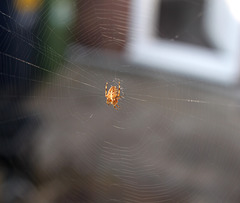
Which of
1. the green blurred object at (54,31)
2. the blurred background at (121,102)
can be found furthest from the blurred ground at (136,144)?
the green blurred object at (54,31)

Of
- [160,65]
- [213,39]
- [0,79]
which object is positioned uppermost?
[213,39]

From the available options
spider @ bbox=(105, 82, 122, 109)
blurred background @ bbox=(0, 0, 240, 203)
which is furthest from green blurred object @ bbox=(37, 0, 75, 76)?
spider @ bbox=(105, 82, 122, 109)

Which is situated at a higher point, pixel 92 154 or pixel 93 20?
pixel 93 20

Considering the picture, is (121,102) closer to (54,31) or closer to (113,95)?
(113,95)

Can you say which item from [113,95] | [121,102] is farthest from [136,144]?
[113,95]

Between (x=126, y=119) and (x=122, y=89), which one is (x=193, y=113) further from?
(x=122, y=89)

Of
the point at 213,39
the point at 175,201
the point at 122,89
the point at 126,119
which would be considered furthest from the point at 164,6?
the point at 175,201

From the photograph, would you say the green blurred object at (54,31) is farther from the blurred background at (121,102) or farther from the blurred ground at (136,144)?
the blurred ground at (136,144)

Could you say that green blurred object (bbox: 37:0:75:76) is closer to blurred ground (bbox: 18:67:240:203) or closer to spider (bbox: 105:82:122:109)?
blurred ground (bbox: 18:67:240:203)
